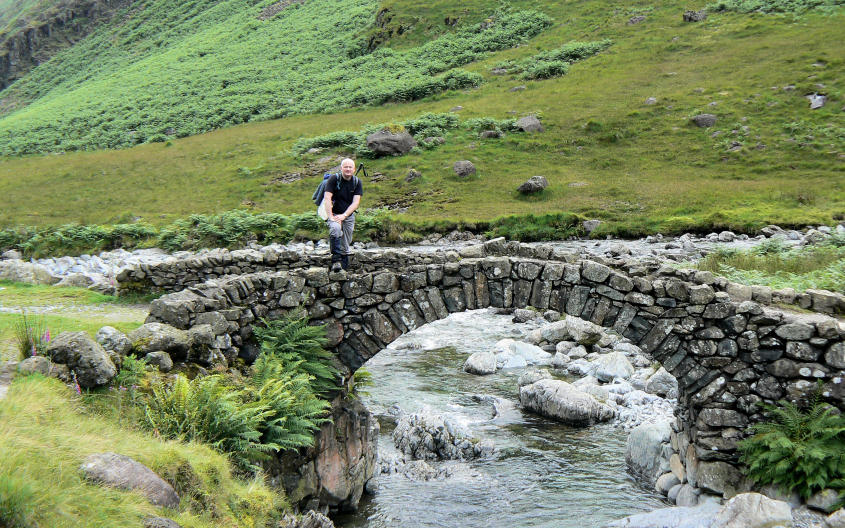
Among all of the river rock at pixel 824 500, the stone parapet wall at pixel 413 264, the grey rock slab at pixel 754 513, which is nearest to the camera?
the grey rock slab at pixel 754 513

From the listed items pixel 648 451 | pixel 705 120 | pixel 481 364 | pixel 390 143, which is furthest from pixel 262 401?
pixel 705 120

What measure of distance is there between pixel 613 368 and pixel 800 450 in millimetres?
9153

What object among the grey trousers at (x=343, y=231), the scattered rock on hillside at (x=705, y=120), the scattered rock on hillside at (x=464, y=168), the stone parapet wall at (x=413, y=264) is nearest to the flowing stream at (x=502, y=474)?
the stone parapet wall at (x=413, y=264)

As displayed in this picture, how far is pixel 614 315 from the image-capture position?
1130 centimetres

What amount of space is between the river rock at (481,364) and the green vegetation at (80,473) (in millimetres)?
11484

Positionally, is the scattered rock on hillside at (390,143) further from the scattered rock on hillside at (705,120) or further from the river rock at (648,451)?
the river rock at (648,451)

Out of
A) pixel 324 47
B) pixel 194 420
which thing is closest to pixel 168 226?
pixel 194 420

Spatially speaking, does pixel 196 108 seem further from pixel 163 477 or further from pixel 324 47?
pixel 163 477

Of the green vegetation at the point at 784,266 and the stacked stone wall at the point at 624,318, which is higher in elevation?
the stacked stone wall at the point at 624,318

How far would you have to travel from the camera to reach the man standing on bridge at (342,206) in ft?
40.1

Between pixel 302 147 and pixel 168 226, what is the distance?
18.7 meters

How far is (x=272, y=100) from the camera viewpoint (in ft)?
240

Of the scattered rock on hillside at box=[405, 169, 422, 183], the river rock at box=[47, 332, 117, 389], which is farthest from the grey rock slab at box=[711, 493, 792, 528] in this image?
the scattered rock on hillside at box=[405, 169, 422, 183]

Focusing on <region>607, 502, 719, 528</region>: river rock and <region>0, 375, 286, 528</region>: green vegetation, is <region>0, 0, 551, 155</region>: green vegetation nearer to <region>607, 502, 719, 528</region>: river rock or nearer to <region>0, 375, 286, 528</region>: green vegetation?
→ <region>607, 502, 719, 528</region>: river rock
